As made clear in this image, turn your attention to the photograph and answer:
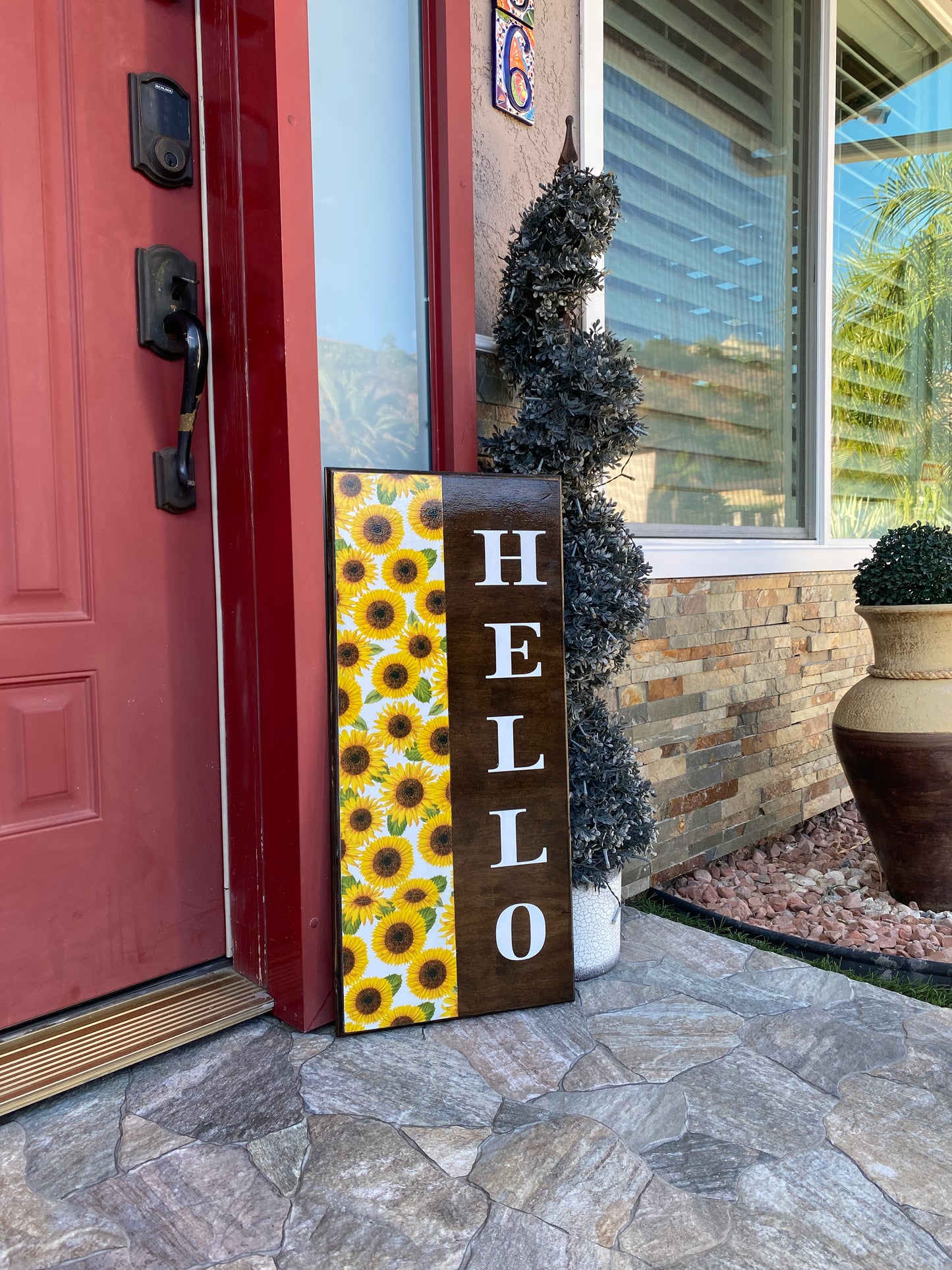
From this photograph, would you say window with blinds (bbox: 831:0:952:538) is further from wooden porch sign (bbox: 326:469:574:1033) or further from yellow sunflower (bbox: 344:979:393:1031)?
yellow sunflower (bbox: 344:979:393:1031)

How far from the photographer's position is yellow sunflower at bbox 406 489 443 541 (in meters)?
1.75

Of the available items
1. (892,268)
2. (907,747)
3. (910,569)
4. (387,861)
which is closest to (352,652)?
(387,861)

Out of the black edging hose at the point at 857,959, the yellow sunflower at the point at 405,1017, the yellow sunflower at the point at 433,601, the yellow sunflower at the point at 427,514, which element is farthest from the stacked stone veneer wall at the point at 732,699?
the yellow sunflower at the point at 405,1017

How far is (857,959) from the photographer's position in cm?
209

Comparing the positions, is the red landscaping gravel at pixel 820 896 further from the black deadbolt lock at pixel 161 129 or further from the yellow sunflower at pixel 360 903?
the black deadbolt lock at pixel 161 129

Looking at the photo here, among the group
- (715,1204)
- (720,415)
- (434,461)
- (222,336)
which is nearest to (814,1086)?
(715,1204)

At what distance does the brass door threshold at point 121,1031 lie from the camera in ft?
4.77

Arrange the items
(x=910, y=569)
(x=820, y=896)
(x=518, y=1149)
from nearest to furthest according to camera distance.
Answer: (x=518, y=1149)
(x=910, y=569)
(x=820, y=896)

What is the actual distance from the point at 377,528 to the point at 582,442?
0.49m

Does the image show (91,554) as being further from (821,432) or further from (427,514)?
(821,432)

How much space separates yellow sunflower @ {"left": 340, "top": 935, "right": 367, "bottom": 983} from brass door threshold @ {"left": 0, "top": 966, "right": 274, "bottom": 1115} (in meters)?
0.19

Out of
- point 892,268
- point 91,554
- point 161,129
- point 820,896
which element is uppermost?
point 892,268

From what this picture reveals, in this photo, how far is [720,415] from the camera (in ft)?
10.3

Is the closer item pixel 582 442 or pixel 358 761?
pixel 358 761
